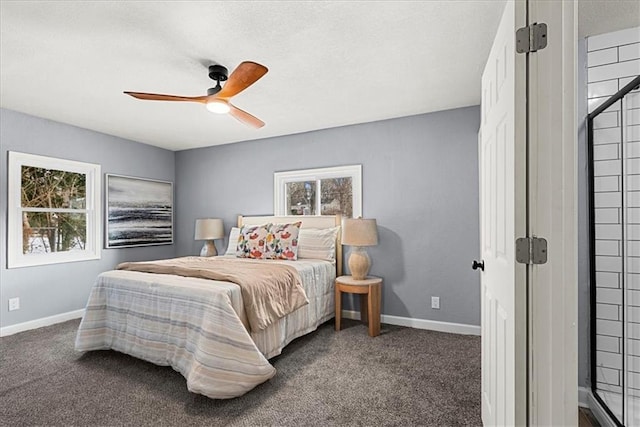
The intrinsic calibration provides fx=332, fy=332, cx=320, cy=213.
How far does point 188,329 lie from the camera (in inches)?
89.6

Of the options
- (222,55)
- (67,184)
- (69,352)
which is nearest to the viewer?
(222,55)

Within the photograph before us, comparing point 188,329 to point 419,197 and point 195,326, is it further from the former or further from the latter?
point 419,197

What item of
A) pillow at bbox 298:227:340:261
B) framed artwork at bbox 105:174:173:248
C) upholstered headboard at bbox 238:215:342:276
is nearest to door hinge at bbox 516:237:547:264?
pillow at bbox 298:227:340:261

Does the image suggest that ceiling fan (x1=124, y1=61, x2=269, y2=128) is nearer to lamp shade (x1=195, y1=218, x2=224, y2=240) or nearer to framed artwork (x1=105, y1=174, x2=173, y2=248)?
lamp shade (x1=195, y1=218, x2=224, y2=240)

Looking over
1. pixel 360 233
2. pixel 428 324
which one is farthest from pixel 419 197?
pixel 428 324

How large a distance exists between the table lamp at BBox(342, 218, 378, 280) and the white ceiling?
1.18 m

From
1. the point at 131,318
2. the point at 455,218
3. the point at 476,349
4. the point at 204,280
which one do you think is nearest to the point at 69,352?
the point at 131,318

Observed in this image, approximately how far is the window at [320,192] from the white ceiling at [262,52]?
78cm

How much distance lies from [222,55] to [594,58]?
7.90 feet

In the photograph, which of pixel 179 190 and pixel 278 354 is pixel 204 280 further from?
pixel 179 190

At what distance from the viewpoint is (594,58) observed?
2072 millimetres

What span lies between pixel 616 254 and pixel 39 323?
514cm

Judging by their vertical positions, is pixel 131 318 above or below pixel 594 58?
below

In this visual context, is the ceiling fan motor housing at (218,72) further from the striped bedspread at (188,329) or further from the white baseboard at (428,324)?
the white baseboard at (428,324)
